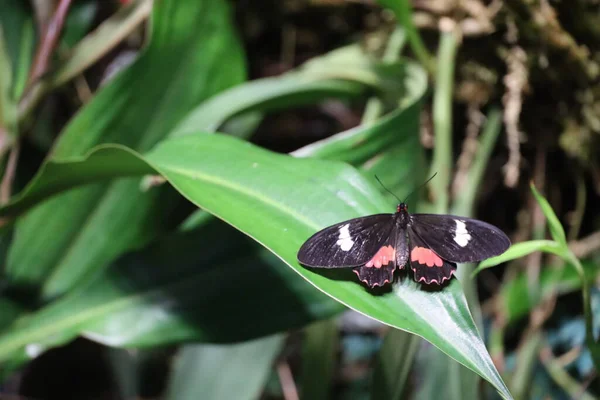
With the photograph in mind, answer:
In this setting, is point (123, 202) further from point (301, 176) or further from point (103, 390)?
point (103, 390)

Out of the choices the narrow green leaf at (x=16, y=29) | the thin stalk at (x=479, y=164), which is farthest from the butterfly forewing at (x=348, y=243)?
the narrow green leaf at (x=16, y=29)

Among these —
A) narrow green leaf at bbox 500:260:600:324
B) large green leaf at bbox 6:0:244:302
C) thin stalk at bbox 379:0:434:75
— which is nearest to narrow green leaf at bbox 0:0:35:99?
large green leaf at bbox 6:0:244:302

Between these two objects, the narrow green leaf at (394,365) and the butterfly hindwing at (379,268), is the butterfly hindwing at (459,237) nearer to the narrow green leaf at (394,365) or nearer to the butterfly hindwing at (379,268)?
the butterfly hindwing at (379,268)

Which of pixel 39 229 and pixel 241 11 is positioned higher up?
pixel 241 11

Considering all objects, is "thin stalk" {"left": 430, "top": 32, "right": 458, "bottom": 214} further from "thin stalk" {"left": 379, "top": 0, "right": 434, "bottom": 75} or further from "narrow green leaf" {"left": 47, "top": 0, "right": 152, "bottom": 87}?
"narrow green leaf" {"left": 47, "top": 0, "right": 152, "bottom": 87}

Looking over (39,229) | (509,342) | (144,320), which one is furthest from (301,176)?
(509,342)

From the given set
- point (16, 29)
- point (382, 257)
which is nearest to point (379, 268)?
point (382, 257)

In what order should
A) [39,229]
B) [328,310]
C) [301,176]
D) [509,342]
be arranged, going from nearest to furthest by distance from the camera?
[301,176]
[328,310]
[39,229]
[509,342]
